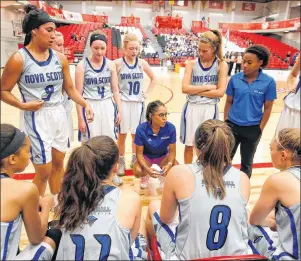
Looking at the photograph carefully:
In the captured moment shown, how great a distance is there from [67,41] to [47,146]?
43.3 feet

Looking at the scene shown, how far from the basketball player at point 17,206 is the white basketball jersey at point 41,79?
34.7 inches

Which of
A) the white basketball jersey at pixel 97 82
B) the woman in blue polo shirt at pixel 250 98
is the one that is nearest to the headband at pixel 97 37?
the white basketball jersey at pixel 97 82

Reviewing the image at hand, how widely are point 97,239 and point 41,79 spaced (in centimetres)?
134

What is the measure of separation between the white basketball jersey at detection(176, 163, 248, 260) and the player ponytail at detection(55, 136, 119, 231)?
40cm

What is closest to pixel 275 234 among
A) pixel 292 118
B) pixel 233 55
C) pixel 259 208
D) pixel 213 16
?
pixel 259 208

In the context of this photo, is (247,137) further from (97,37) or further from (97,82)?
(97,37)

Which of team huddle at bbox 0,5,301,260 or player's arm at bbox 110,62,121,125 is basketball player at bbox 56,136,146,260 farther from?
player's arm at bbox 110,62,121,125

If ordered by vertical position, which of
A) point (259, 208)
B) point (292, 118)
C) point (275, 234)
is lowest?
point (275, 234)

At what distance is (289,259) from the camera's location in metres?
1.33

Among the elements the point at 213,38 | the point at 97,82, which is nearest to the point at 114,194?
the point at 97,82

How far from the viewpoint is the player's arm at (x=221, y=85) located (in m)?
2.75

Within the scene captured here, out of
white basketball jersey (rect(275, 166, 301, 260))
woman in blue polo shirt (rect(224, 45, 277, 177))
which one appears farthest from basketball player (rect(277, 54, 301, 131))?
woman in blue polo shirt (rect(224, 45, 277, 177))

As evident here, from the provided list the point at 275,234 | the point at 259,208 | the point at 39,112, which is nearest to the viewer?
the point at 259,208

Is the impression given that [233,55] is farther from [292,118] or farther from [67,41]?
[292,118]
